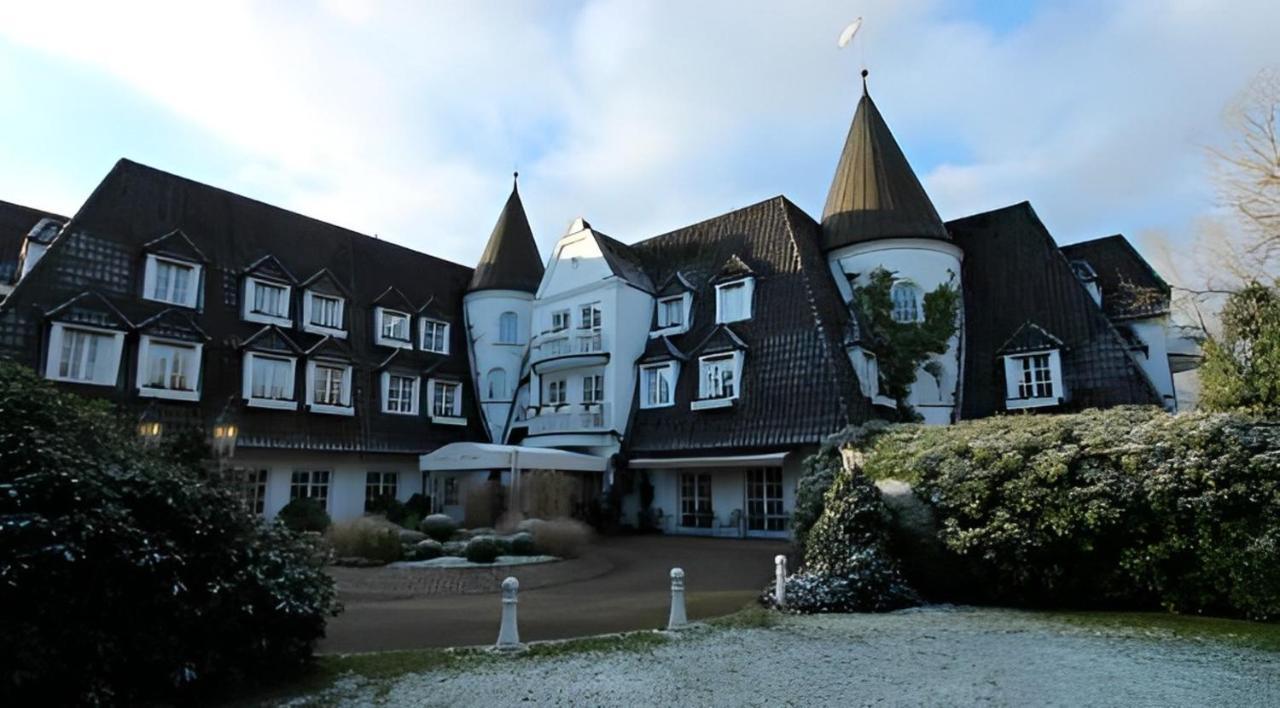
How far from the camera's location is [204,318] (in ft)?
68.2

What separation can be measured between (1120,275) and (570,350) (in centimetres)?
1955

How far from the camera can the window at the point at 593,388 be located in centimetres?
2452

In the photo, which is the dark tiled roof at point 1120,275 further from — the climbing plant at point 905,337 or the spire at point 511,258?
the spire at point 511,258

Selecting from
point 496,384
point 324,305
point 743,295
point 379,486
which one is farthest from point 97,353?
point 743,295

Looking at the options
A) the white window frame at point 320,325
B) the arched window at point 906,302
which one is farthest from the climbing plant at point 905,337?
the white window frame at point 320,325

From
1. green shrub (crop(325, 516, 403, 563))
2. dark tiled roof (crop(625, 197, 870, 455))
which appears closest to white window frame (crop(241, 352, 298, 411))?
green shrub (crop(325, 516, 403, 563))

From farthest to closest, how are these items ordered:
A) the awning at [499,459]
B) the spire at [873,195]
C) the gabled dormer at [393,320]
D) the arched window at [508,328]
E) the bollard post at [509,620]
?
1. the arched window at [508,328]
2. the gabled dormer at [393,320]
3. the spire at [873,195]
4. the awning at [499,459]
5. the bollard post at [509,620]

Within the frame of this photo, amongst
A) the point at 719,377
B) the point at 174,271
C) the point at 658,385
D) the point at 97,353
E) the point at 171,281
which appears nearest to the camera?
the point at 97,353

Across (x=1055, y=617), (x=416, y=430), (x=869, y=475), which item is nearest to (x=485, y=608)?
(x=869, y=475)

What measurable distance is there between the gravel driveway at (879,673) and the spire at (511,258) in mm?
22090

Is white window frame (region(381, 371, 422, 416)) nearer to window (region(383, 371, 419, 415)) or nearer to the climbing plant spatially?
window (region(383, 371, 419, 415))

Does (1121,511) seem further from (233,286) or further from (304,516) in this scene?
(233,286)

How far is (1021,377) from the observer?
21.6 metres

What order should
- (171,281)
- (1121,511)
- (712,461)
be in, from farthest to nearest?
1. (712,461)
2. (171,281)
3. (1121,511)
